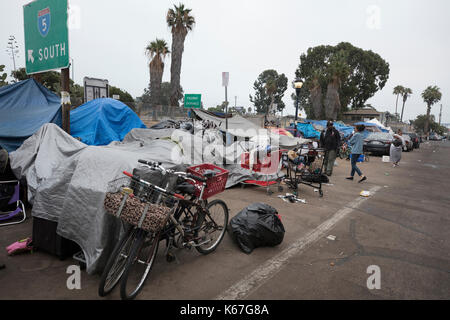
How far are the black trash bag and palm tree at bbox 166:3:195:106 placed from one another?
17487 millimetres

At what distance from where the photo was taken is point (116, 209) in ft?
8.64

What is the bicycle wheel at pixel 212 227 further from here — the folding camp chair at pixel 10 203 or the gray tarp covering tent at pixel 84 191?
the folding camp chair at pixel 10 203

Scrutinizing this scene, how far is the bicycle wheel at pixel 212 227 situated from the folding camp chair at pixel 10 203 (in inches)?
131

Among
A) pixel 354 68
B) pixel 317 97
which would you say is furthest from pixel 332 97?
pixel 354 68

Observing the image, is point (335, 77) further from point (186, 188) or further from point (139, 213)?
point (139, 213)

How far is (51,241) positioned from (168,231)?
1.62 m

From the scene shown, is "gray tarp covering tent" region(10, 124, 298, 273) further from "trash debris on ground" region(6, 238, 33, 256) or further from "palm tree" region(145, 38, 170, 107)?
"palm tree" region(145, 38, 170, 107)

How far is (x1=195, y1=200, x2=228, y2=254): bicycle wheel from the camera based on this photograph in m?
3.73

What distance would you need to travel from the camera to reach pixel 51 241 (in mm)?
3506

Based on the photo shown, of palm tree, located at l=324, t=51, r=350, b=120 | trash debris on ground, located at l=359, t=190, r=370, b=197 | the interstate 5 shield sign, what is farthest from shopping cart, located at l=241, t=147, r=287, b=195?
palm tree, located at l=324, t=51, r=350, b=120

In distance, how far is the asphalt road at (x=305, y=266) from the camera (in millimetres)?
2971

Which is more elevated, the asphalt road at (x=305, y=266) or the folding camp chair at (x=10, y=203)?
the folding camp chair at (x=10, y=203)

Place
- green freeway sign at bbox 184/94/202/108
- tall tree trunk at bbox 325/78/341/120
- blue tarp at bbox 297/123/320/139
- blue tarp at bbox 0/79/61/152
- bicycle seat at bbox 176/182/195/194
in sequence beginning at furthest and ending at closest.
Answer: tall tree trunk at bbox 325/78/341/120
blue tarp at bbox 297/123/320/139
green freeway sign at bbox 184/94/202/108
blue tarp at bbox 0/79/61/152
bicycle seat at bbox 176/182/195/194

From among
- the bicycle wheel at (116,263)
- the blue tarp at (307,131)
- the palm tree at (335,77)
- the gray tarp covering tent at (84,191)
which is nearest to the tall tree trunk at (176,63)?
the blue tarp at (307,131)
